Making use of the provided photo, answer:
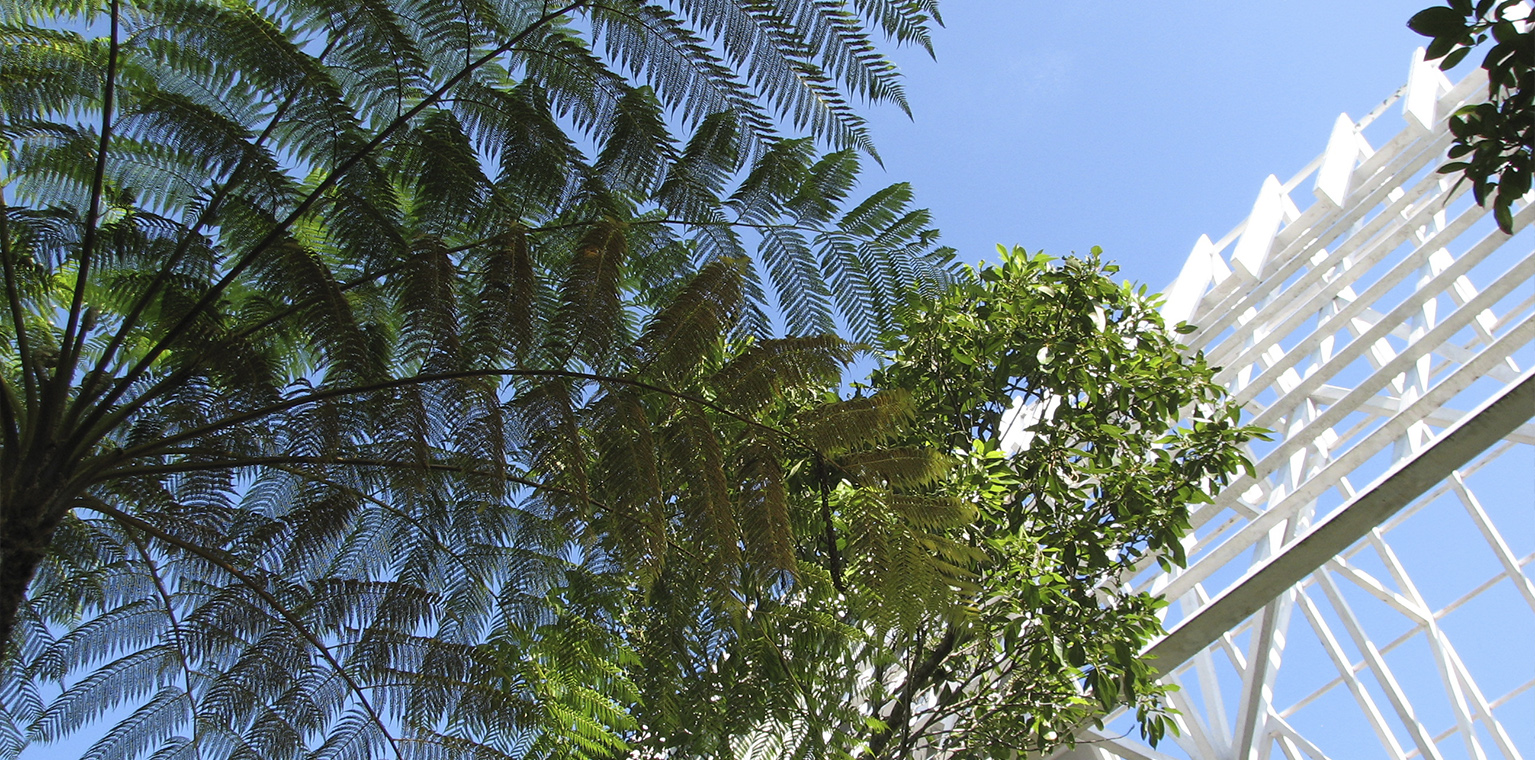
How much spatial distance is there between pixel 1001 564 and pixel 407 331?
2.73 meters

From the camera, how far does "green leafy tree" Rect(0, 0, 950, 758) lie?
2.34 metres

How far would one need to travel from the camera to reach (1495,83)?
204cm

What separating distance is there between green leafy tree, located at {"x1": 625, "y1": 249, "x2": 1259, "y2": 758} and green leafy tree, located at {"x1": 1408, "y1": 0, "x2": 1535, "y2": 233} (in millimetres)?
1357

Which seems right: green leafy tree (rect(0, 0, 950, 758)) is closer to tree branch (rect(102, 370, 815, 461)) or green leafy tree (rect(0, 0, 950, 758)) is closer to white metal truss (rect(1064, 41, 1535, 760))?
tree branch (rect(102, 370, 815, 461))

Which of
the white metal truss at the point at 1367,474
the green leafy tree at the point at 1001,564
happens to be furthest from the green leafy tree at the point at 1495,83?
the green leafy tree at the point at 1001,564

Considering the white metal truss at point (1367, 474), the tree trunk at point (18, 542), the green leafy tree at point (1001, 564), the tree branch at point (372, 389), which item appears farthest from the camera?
the white metal truss at point (1367, 474)

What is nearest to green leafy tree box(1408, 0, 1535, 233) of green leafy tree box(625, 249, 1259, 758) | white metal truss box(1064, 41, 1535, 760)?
white metal truss box(1064, 41, 1535, 760)

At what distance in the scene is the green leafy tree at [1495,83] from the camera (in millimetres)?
2023

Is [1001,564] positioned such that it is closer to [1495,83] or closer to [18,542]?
[1495,83]

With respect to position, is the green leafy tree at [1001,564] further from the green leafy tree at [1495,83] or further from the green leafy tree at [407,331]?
the green leafy tree at [1495,83]

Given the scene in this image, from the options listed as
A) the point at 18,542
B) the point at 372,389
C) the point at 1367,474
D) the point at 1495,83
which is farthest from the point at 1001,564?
the point at 1367,474

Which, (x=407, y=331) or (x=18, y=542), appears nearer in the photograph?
(x=18, y=542)

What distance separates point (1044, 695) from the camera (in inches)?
175

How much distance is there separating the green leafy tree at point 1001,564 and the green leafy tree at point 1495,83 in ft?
4.45
